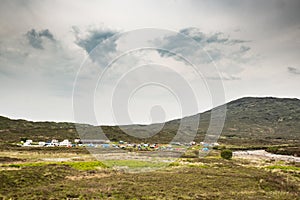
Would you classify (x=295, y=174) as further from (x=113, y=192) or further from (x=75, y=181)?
(x=75, y=181)

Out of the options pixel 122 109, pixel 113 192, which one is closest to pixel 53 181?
pixel 113 192

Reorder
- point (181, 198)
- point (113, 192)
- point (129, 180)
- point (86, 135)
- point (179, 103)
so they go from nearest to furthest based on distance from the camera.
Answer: point (181, 198) < point (113, 192) < point (129, 180) < point (179, 103) < point (86, 135)

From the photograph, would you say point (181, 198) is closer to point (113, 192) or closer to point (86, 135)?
point (113, 192)

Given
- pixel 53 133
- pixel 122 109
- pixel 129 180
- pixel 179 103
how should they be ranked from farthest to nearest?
pixel 53 133
pixel 179 103
pixel 122 109
pixel 129 180

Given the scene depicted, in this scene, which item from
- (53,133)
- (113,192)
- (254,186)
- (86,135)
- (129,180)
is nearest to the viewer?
(113,192)

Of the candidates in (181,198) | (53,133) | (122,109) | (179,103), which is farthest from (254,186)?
(53,133)

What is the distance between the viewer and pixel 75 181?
2967 centimetres

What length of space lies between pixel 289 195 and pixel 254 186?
179 inches

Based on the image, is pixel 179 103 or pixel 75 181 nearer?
pixel 75 181

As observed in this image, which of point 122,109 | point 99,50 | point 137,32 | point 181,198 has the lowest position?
point 181,198

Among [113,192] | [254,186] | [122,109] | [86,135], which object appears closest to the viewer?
[113,192]

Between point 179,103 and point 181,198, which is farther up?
point 179,103

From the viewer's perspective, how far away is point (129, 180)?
31.0 metres

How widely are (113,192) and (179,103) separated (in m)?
17.9
